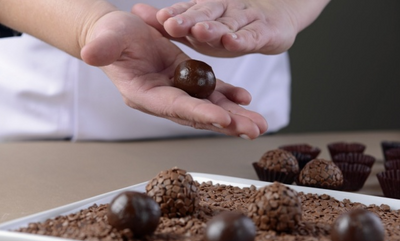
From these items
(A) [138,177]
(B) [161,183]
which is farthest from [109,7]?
(B) [161,183]

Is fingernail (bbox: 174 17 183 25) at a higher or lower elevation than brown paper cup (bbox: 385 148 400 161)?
higher


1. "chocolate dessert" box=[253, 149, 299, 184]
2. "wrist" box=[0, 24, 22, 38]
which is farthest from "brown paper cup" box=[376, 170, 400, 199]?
"wrist" box=[0, 24, 22, 38]

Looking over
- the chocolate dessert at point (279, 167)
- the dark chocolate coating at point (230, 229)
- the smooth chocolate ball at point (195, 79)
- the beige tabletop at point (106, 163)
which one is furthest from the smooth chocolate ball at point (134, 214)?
the chocolate dessert at point (279, 167)

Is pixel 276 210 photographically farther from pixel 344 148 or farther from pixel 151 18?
pixel 344 148

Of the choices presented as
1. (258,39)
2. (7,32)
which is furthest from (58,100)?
(258,39)

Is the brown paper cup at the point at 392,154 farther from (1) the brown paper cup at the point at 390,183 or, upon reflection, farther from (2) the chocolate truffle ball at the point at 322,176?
(2) the chocolate truffle ball at the point at 322,176

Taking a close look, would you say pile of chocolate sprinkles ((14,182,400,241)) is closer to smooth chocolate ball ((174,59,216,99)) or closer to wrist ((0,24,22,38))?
smooth chocolate ball ((174,59,216,99))
